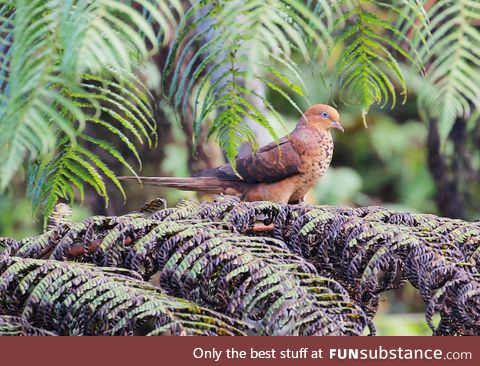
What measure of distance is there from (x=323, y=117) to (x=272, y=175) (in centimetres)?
37

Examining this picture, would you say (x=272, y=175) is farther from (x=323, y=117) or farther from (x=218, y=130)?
(x=218, y=130)

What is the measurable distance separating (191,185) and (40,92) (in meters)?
1.62

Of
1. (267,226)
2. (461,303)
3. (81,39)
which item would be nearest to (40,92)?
(81,39)

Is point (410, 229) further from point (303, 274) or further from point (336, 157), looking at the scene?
point (336, 157)

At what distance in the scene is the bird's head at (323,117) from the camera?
8.83 ft

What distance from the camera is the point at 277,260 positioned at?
1106 millimetres

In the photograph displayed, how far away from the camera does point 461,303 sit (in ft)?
3.56

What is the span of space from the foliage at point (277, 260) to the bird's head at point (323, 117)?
1.38 meters

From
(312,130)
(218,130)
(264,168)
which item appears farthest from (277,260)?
(312,130)

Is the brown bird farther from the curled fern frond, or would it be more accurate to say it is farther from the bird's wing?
the curled fern frond

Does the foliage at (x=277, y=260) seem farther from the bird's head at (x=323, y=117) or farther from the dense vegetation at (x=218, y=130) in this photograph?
the bird's head at (x=323, y=117)

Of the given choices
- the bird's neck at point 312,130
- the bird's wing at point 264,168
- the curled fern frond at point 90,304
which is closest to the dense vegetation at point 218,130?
the curled fern frond at point 90,304

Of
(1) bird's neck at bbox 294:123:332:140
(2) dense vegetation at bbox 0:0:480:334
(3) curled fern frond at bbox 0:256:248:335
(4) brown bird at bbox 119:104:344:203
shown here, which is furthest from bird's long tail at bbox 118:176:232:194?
(3) curled fern frond at bbox 0:256:248:335

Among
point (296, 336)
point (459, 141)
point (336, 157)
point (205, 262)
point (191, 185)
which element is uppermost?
point (336, 157)
